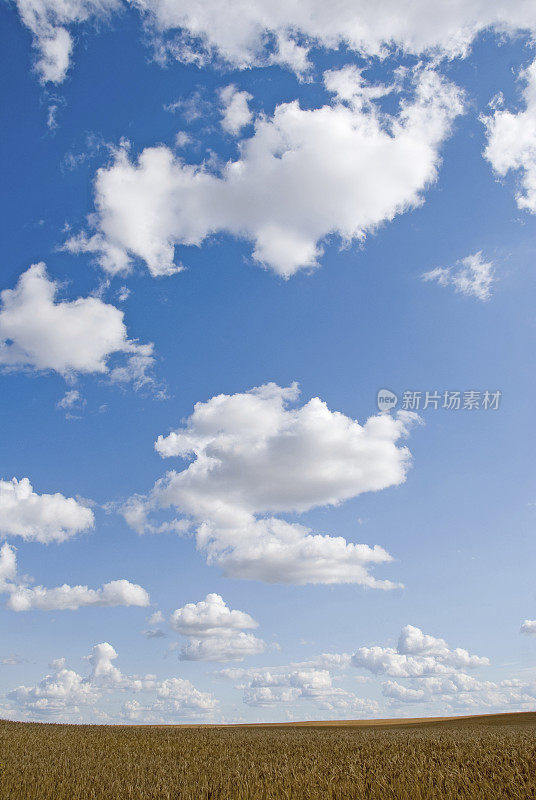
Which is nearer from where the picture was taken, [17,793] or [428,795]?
[428,795]

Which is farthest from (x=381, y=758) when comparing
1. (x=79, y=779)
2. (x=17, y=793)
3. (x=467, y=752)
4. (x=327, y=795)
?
(x=17, y=793)

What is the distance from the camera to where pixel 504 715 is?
123 feet

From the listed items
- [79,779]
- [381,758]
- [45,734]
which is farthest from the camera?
[45,734]

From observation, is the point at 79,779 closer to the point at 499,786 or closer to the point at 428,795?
the point at 428,795

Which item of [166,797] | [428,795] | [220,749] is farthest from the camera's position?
[220,749]

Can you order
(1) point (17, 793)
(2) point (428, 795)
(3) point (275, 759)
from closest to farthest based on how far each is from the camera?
(2) point (428, 795), (1) point (17, 793), (3) point (275, 759)

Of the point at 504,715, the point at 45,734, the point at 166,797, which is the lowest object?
the point at 504,715

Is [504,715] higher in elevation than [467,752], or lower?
lower

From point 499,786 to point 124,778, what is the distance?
20.5ft

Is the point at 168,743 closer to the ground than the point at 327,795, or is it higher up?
closer to the ground

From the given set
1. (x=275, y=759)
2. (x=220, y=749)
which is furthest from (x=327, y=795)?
Result: (x=220, y=749)

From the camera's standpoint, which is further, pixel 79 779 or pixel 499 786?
pixel 79 779

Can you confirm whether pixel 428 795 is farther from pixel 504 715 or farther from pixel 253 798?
pixel 504 715

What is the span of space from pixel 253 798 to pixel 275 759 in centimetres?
432
